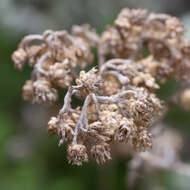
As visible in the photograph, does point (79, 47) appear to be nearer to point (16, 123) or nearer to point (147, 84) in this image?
point (147, 84)

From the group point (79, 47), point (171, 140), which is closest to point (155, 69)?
point (79, 47)

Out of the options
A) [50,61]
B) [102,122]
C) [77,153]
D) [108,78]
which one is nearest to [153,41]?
[108,78]

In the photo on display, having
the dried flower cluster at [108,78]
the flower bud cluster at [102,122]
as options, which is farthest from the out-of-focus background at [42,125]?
the flower bud cluster at [102,122]

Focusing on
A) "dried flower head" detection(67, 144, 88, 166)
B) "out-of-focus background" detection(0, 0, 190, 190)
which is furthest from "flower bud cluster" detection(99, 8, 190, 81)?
"out-of-focus background" detection(0, 0, 190, 190)

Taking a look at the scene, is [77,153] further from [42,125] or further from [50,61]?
[42,125]

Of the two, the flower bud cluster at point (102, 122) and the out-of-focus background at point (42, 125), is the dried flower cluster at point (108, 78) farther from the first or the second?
the out-of-focus background at point (42, 125)

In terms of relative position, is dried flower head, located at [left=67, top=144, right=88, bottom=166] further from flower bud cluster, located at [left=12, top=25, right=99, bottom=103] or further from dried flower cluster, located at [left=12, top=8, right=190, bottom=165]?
flower bud cluster, located at [left=12, top=25, right=99, bottom=103]
